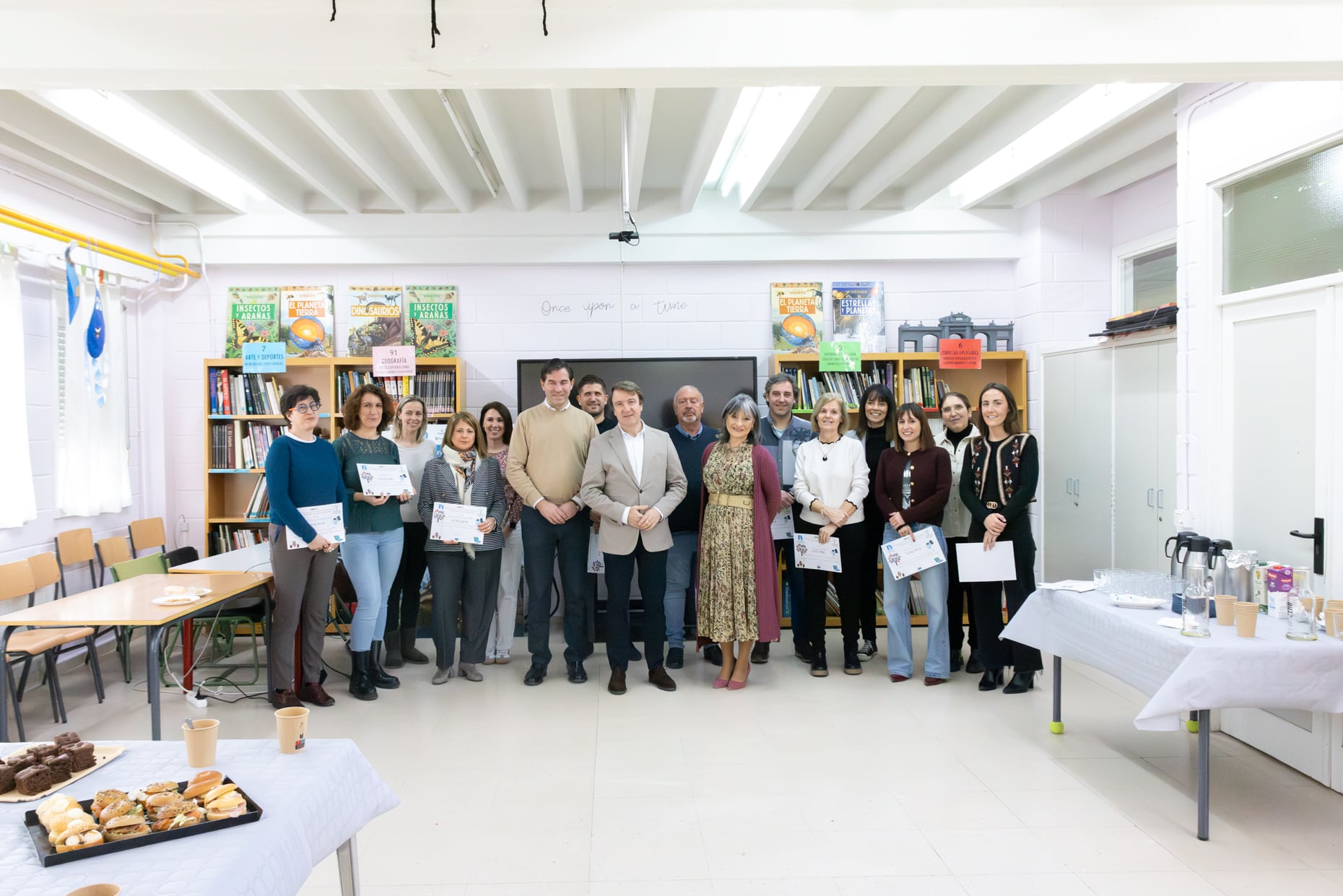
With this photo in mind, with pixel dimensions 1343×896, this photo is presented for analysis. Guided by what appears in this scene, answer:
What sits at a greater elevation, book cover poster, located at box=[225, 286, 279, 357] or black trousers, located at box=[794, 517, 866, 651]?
book cover poster, located at box=[225, 286, 279, 357]

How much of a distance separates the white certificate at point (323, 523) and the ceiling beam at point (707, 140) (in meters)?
2.76

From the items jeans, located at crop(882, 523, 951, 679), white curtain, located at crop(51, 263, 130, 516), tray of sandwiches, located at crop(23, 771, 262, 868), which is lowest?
jeans, located at crop(882, 523, 951, 679)

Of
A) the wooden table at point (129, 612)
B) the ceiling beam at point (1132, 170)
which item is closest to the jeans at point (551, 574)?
the wooden table at point (129, 612)

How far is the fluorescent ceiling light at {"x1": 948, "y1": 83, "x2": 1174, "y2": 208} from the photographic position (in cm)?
407

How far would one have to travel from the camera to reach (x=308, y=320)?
234 inches

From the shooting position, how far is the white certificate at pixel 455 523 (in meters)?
4.38

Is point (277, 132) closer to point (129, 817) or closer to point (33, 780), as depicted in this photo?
point (33, 780)

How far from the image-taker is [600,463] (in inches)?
171

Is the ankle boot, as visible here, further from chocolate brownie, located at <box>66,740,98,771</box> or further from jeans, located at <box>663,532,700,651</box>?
chocolate brownie, located at <box>66,740,98,771</box>

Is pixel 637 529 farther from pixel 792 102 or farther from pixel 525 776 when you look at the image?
pixel 792 102

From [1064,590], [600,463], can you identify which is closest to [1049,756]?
[1064,590]

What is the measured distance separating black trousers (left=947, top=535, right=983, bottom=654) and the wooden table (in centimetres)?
379

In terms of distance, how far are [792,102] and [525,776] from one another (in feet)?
11.6

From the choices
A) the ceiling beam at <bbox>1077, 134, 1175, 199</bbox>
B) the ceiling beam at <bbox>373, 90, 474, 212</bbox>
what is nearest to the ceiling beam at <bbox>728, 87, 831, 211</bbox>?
the ceiling beam at <bbox>373, 90, 474, 212</bbox>
